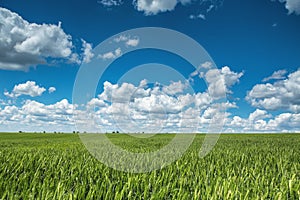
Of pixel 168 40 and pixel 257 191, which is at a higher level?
pixel 168 40

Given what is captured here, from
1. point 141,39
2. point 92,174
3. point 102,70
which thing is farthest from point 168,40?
point 92,174

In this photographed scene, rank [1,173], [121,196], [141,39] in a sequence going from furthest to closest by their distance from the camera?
[141,39] < [1,173] < [121,196]

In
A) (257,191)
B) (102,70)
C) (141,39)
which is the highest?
(141,39)

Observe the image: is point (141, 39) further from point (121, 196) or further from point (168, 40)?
point (121, 196)

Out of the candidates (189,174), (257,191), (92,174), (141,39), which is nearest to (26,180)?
(92,174)

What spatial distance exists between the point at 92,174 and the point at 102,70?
3.26m

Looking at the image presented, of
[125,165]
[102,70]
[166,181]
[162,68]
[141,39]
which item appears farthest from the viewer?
[162,68]

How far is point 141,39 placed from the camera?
26.1 ft

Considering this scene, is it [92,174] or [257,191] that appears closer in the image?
[257,191]

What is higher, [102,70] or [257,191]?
[102,70]

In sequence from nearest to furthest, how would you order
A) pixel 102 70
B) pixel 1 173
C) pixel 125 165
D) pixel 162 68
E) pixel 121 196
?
pixel 121 196 → pixel 1 173 → pixel 125 165 → pixel 102 70 → pixel 162 68

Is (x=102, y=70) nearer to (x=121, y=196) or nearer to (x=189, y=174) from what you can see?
(x=189, y=174)

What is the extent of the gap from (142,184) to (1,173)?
236cm

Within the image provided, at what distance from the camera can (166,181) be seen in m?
4.27
